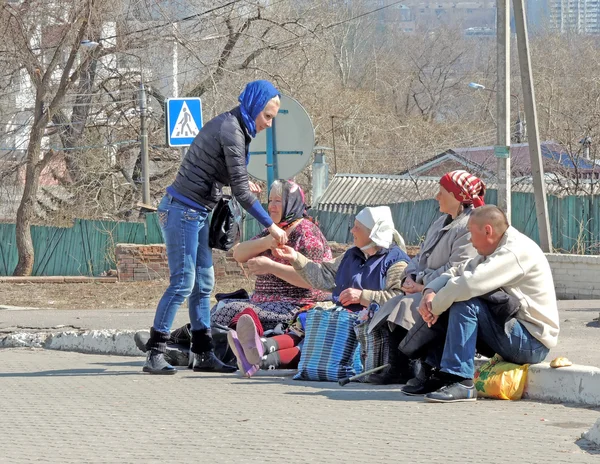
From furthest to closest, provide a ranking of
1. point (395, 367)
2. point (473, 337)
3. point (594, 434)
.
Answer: point (395, 367) < point (473, 337) < point (594, 434)

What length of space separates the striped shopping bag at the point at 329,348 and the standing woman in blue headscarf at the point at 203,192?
620mm

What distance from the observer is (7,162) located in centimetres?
3147

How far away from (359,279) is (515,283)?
1506 mm

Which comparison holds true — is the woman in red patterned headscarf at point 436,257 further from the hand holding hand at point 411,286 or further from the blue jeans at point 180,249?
the blue jeans at point 180,249

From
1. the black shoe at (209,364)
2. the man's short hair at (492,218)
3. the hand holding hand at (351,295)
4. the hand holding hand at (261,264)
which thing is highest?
the man's short hair at (492,218)

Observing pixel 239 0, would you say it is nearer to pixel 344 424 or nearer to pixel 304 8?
pixel 304 8

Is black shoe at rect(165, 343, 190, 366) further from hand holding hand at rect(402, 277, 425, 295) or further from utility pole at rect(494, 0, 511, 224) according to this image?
utility pole at rect(494, 0, 511, 224)

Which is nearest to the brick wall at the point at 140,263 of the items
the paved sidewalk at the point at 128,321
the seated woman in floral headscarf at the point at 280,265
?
the paved sidewalk at the point at 128,321

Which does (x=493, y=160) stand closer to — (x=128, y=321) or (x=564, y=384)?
(x=128, y=321)

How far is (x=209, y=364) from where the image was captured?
790 centimetres

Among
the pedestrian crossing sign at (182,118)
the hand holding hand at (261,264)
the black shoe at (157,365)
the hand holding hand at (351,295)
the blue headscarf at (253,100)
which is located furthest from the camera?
the pedestrian crossing sign at (182,118)

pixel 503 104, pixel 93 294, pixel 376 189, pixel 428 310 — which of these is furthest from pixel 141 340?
pixel 376 189

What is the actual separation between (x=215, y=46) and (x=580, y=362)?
80.2 ft

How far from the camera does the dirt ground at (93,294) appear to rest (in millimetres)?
16828
